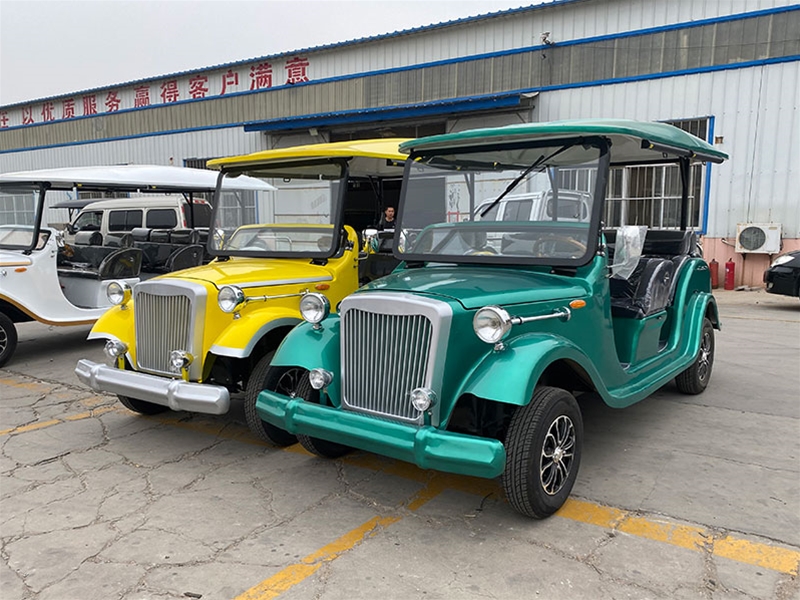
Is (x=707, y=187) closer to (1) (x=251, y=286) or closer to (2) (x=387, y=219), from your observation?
(2) (x=387, y=219)

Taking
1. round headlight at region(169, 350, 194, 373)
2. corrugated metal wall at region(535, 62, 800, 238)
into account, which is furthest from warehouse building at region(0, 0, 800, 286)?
round headlight at region(169, 350, 194, 373)

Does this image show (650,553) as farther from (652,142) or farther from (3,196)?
(3,196)

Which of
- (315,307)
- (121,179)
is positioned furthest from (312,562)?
(121,179)

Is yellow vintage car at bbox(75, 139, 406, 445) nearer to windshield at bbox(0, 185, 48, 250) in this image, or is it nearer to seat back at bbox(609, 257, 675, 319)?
seat back at bbox(609, 257, 675, 319)

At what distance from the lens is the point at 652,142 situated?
4207 millimetres

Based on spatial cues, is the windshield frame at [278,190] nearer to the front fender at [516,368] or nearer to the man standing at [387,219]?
the man standing at [387,219]

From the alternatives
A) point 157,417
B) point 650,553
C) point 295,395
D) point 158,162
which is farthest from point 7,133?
point 650,553

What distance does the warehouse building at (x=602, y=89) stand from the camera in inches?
468

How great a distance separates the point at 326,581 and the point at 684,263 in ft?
13.5

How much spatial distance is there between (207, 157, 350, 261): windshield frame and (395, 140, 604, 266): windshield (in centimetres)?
94

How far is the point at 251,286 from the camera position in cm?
476

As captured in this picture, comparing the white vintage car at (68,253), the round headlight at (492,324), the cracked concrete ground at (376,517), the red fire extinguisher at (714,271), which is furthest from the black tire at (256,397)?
the red fire extinguisher at (714,271)

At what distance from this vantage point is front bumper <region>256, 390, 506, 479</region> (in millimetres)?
3033

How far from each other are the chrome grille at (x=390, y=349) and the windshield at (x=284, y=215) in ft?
6.03
